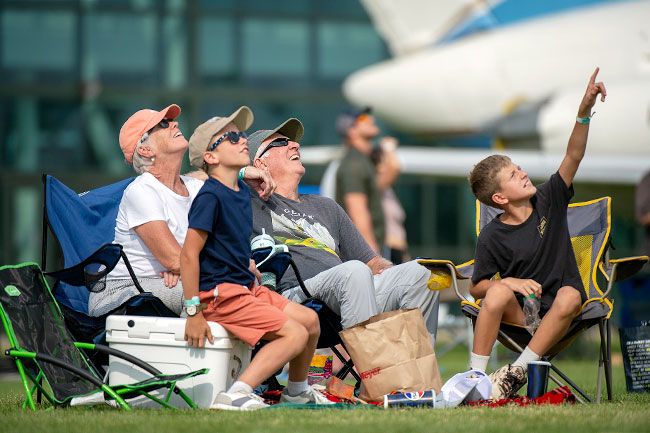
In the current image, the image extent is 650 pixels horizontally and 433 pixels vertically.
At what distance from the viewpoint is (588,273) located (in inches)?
215

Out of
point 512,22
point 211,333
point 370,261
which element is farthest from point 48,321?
point 512,22

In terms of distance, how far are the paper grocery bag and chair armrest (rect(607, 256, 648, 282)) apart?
1022 mm

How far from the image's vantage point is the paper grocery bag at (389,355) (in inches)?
189

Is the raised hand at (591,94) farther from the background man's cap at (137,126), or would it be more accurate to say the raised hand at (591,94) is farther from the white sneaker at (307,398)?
the background man's cap at (137,126)

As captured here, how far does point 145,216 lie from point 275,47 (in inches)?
540

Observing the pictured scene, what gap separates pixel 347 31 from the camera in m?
18.5

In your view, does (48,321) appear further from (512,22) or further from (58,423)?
(512,22)

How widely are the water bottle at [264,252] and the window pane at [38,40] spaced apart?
13235mm

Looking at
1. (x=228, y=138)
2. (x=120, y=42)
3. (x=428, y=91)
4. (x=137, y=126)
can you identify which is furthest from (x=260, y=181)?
(x=120, y=42)

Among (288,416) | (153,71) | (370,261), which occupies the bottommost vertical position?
(288,416)

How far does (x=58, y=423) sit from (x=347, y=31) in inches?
584

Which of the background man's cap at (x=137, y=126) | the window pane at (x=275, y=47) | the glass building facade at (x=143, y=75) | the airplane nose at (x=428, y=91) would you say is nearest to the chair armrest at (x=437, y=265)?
the background man's cap at (x=137, y=126)

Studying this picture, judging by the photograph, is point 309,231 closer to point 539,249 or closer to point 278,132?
point 278,132

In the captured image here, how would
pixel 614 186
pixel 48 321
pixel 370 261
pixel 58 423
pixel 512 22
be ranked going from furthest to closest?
pixel 512 22 → pixel 614 186 → pixel 370 261 → pixel 48 321 → pixel 58 423
